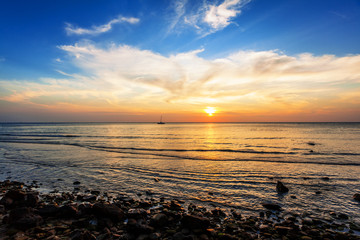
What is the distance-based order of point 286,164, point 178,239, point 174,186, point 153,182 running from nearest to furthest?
point 178,239 → point 174,186 → point 153,182 → point 286,164

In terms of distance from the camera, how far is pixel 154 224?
273 inches

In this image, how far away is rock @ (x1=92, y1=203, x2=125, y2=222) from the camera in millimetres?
7359

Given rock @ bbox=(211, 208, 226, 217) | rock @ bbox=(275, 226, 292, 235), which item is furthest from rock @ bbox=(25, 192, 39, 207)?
rock @ bbox=(275, 226, 292, 235)

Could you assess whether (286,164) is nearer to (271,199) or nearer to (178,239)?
(271,199)

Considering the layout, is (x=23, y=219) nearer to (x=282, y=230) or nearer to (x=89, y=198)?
(x=89, y=198)

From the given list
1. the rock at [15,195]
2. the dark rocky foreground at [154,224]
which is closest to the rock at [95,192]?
the dark rocky foreground at [154,224]

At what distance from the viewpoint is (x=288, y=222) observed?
738 cm

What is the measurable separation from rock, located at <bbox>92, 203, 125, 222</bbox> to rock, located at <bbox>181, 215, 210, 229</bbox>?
2776 millimetres

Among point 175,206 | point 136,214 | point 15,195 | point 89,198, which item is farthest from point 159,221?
point 15,195

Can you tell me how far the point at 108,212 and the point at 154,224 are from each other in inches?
80.7

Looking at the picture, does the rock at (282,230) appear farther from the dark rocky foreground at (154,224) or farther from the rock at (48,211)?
the rock at (48,211)

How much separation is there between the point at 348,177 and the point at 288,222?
11.5m

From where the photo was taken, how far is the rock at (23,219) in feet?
21.6

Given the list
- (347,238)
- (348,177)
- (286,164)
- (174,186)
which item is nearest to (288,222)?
(347,238)
